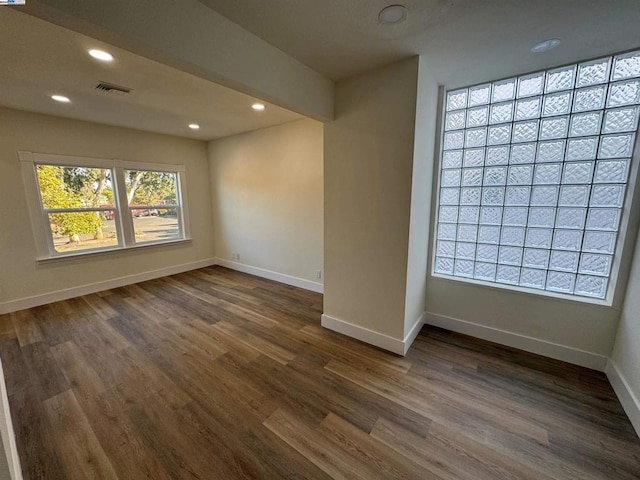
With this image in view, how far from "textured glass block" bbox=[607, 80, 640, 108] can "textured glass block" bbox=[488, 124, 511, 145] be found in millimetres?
625

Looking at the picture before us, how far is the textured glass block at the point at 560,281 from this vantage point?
2197 mm

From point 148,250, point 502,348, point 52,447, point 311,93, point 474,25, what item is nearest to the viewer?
point 52,447

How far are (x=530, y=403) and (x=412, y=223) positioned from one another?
60.1 inches

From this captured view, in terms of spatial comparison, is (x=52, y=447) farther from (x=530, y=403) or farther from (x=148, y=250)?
(x=148, y=250)

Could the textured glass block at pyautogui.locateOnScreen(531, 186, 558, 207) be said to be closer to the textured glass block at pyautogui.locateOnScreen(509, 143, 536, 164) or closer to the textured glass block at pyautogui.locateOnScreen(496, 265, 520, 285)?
the textured glass block at pyautogui.locateOnScreen(509, 143, 536, 164)

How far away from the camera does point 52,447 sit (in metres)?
1.50

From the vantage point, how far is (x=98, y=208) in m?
3.89

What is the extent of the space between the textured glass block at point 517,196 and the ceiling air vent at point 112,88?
12.7 feet

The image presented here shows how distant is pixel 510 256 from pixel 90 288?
5537mm

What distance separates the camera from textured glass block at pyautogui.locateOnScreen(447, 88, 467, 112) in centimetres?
250

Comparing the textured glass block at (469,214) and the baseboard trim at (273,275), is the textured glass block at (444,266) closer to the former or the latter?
the textured glass block at (469,214)

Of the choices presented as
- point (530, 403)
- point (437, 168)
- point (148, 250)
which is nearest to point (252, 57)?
point (437, 168)

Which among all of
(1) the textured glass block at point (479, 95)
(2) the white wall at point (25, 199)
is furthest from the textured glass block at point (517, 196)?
(2) the white wall at point (25, 199)

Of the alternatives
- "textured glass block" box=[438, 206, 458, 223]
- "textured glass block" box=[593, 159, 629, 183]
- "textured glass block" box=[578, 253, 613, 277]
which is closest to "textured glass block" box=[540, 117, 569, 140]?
"textured glass block" box=[593, 159, 629, 183]
